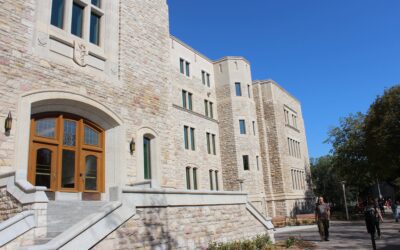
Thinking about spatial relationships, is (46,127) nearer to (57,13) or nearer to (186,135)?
(57,13)

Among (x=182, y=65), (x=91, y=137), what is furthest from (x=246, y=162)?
(x=91, y=137)

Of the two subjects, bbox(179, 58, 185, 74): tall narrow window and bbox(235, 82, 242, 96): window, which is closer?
bbox(179, 58, 185, 74): tall narrow window

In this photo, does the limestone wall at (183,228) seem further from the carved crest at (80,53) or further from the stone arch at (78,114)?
the carved crest at (80,53)

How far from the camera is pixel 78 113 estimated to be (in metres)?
13.5

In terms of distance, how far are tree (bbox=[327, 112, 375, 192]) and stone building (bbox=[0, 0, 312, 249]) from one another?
24.9 metres

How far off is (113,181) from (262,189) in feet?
69.8

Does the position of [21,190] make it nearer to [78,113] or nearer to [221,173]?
[78,113]

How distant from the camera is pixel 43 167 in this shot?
1195cm

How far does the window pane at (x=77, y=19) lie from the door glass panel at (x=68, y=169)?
15.6ft

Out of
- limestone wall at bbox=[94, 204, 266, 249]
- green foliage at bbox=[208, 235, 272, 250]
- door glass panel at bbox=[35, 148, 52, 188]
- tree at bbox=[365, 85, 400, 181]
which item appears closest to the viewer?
limestone wall at bbox=[94, 204, 266, 249]

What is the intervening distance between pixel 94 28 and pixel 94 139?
4.74 m

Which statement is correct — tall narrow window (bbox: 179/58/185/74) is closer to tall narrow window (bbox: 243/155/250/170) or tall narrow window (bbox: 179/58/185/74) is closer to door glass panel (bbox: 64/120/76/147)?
tall narrow window (bbox: 243/155/250/170)

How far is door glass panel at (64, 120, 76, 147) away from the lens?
13008 mm

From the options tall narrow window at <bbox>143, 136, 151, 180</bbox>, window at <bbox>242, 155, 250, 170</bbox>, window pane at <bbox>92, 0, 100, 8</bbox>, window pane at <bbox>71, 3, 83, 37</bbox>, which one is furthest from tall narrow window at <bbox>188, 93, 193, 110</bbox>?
window pane at <bbox>71, 3, 83, 37</bbox>
